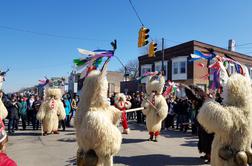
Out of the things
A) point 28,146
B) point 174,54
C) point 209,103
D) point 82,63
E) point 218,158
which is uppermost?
point 174,54

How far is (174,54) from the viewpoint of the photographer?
32.1m

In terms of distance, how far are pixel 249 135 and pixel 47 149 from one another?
6540mm

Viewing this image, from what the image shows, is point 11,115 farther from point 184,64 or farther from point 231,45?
point 231,45

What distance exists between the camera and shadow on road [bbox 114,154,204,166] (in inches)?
290

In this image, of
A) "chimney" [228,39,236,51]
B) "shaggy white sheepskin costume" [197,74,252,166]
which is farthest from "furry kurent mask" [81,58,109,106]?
"chimney" [228,39,236,51]

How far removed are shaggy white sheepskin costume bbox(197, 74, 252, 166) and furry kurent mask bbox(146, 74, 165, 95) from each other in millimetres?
5544

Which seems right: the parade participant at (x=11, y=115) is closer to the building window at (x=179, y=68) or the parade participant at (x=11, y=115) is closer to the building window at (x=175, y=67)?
the building window at (x=179, y=68)

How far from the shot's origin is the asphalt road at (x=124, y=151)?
24.7ft

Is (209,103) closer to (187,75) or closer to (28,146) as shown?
(28,146)

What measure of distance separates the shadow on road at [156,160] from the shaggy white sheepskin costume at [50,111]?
4.99m

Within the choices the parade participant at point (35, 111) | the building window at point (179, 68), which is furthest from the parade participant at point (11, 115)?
the building window at point (179, 68)

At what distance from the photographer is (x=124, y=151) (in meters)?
8.71

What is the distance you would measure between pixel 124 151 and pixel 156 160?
1.40 m

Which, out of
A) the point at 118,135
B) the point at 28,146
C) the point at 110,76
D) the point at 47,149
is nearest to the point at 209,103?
the point at 118,135
